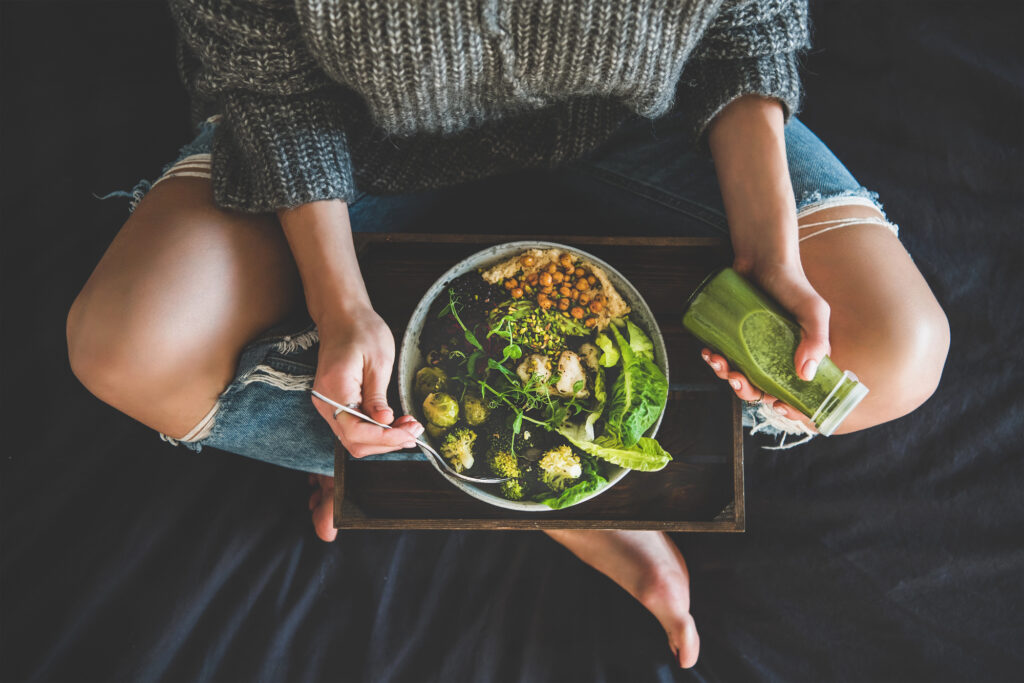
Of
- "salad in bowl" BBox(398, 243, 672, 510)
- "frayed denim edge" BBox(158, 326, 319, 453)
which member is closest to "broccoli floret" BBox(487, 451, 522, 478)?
"salad in bowl" BBox(398, 243, 672, 510)

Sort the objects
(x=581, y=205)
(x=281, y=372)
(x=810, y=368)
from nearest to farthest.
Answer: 1. (x=810, y=368)
2. (x=281, y=372)
3. (x=581, y=205)

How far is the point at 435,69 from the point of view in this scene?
61 cm

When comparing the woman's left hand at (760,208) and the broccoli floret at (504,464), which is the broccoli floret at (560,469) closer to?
the broccoli floret at (504,464)

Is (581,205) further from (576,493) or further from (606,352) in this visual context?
(576,493)

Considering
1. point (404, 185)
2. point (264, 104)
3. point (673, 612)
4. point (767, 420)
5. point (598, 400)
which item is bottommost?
point (673, 612)

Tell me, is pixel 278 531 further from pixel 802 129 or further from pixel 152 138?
pixel 802 129

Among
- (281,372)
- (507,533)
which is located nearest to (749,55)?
(281,372)

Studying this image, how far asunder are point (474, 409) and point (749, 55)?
455mm

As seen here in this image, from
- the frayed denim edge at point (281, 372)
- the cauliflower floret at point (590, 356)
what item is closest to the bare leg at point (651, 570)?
the cauliflower floret at point (590, 356)

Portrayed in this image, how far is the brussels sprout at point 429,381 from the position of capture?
695 mm

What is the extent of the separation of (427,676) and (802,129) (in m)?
0.88

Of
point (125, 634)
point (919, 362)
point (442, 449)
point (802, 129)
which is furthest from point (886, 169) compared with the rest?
point (125, 634)

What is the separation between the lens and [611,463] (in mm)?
682

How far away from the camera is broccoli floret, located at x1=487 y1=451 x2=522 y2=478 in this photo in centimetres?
68
